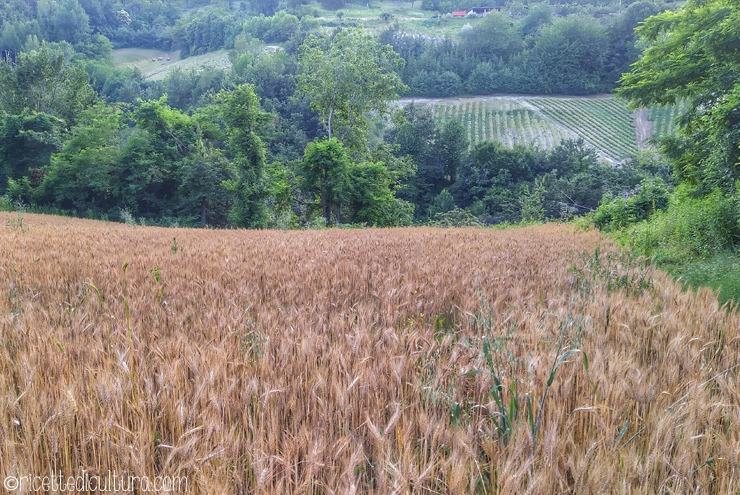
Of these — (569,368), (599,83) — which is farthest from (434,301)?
(599,83)

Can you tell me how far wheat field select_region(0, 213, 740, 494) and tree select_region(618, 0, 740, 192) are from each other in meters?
7.67

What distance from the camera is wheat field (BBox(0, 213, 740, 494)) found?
1.17 meters

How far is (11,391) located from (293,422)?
1.03 m

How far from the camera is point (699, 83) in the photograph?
→ 1188 centimetres

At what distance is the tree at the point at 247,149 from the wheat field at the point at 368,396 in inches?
1038

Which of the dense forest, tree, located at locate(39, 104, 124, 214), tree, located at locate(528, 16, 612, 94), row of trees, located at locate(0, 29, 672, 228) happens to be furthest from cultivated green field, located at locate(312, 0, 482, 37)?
tree, located at locate(39, 104, 124, 214)

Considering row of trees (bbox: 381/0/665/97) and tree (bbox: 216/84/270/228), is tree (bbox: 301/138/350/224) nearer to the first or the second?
tree (bbox: 216/84/270/228)

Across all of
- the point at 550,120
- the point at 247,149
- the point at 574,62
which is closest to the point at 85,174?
the point at 247,149

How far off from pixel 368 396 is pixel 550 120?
9459 cm

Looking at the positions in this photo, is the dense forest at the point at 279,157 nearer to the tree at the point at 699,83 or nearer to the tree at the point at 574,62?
the tree at the point at 699,83

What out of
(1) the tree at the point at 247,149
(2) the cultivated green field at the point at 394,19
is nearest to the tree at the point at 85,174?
(1) the tree at the point at 247,149

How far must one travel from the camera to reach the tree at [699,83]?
8680mm

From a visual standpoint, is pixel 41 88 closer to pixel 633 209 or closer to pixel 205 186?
pixel 205 186

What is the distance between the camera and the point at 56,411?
1.35 m
